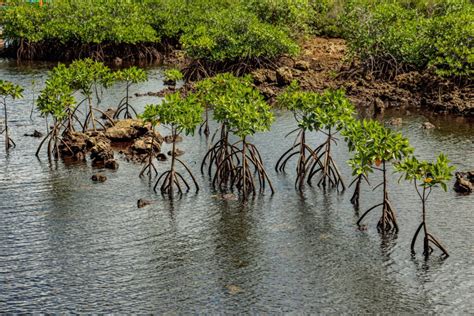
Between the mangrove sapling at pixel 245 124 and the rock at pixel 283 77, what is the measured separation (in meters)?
19.2

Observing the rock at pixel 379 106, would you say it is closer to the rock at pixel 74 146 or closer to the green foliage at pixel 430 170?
the rock at pixel 74 146

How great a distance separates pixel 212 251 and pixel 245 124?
6163 mm

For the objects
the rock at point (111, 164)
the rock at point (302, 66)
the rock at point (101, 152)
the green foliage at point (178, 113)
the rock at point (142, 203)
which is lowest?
the rock at point (142, 203)

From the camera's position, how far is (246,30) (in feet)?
188

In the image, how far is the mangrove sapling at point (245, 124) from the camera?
3103 centimetres

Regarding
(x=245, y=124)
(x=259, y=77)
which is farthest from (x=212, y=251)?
(x=259, y=77)

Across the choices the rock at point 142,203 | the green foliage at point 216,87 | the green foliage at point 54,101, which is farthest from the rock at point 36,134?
the rock at point 142,203

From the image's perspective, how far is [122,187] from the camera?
33.1m

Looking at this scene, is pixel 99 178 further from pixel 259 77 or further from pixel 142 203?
pixel 259 77

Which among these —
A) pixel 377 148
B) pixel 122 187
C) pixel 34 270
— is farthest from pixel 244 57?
pixel 34 270

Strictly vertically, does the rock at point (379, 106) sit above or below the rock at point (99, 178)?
above

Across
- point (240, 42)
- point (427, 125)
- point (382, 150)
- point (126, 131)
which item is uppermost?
point (240, 42)

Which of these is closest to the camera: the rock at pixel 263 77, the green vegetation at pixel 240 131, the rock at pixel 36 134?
the green vegetation at pixel 240 131

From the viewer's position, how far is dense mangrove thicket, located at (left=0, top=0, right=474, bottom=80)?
5175 cm
